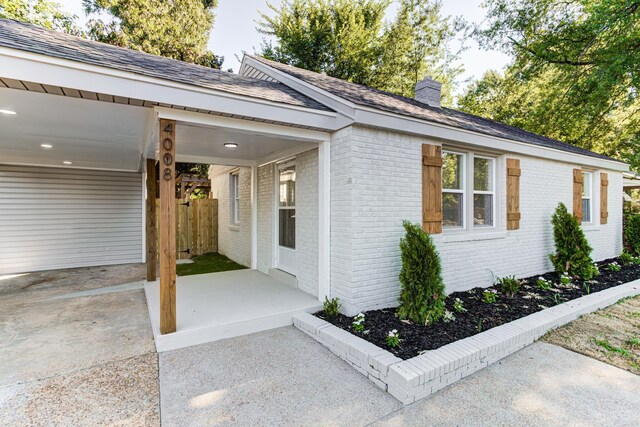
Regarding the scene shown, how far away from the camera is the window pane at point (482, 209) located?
577 cm

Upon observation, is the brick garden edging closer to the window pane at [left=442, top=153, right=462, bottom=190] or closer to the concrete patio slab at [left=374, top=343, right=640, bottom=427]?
the concrete patio slab at [left=374, top=343, right=640, bottom=427]

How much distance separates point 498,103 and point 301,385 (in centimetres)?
1875

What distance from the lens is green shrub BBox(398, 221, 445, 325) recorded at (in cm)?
389

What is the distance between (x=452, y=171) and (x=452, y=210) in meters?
0.71

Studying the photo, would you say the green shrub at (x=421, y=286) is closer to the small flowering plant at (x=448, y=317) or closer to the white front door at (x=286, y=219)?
the small flowering plant at (x=448, y=317)

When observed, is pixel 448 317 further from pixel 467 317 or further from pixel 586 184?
pixel 586 184

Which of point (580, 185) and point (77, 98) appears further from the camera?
point (580, 185)

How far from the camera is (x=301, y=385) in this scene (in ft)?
9.25

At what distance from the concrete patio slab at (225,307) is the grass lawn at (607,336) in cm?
317

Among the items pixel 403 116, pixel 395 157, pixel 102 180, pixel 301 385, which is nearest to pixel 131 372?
pixel 301 385

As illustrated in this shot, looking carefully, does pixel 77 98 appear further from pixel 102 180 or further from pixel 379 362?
pixel 102 180

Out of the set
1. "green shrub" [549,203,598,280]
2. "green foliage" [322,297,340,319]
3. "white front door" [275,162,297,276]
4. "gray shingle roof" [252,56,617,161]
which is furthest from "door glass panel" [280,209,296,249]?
"green shrub" [549,203,598,280]

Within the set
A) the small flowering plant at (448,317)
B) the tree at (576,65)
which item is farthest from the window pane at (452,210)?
the tree at (576,65)

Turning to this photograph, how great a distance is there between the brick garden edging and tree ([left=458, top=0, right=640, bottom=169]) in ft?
29.4
